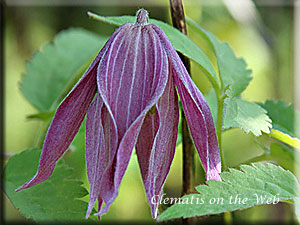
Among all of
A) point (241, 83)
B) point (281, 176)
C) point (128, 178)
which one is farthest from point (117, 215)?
point (281, 176)

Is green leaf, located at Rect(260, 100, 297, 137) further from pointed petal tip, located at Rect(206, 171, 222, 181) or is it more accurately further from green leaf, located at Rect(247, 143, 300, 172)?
pointed petal tip, located at Rect(206, 171, 222, 181)

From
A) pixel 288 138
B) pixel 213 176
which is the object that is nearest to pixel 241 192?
pixel 213 176

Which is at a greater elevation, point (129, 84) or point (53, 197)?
point (129, 84)

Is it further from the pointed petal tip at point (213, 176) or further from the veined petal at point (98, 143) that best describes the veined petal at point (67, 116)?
the pointed petal tip at point (213, 176)

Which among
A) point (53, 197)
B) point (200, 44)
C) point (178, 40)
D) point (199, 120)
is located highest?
point (200, 44)

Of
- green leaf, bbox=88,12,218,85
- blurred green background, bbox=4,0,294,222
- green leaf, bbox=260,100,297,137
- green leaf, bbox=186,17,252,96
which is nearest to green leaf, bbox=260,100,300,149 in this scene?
green leaf, bbox=260,100,297,137

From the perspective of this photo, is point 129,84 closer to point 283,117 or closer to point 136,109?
point 136,109
